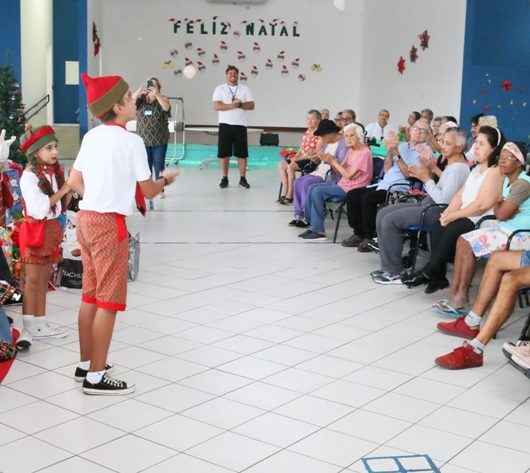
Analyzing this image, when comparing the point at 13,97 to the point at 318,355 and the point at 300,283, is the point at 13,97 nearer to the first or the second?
the point at 300,283

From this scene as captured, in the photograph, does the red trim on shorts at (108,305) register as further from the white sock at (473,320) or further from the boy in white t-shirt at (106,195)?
the white sock at (473,320)

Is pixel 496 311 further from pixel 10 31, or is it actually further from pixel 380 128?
pixel 10 31

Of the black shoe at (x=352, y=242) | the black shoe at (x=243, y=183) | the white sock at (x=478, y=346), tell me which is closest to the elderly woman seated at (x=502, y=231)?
the white sock at (x=478, y=346)

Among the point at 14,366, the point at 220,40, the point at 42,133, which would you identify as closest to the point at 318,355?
the point at 14,366

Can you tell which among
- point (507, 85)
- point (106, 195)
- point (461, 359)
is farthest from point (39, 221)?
point (507, 85)

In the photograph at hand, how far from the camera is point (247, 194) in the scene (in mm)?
11523

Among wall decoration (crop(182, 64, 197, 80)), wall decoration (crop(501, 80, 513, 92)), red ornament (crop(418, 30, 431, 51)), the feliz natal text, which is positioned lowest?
wall decoration (crop(501, 80, 513, 92))

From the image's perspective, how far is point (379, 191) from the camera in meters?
7.61

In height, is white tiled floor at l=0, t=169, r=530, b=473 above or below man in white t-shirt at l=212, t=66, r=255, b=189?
below

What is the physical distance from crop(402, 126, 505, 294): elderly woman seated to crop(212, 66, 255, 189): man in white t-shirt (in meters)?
6.21

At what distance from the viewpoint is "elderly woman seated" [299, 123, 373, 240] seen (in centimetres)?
791

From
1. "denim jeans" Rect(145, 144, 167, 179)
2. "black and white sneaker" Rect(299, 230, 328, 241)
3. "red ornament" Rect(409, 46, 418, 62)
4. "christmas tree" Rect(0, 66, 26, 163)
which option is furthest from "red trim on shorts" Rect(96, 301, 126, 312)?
"red ornament" Rect(409, 46, 418, 62)

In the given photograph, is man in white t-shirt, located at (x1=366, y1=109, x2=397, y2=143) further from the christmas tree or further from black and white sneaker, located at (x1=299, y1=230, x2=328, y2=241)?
the christmas tree

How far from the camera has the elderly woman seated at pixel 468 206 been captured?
5.63m
